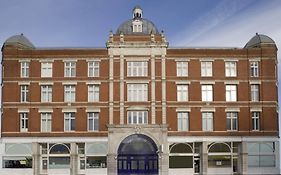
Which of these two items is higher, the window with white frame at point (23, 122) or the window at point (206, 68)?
the window at point (206, 68)

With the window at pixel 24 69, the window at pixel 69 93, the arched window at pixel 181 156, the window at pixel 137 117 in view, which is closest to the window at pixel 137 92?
the window at pixel 137 117

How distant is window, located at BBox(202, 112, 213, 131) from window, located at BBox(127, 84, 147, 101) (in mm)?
6982

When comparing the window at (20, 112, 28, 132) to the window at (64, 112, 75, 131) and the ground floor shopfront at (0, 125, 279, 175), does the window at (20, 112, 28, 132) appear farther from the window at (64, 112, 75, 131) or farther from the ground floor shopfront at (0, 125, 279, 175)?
the window at (64, 112, 75, 131)

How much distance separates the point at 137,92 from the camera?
5562 cm

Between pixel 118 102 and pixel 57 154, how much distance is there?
887 centimetres

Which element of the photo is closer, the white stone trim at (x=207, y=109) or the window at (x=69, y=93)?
the white stone trim at (x=207, y=109)

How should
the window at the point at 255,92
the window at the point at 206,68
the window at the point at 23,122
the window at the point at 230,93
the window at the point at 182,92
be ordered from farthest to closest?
the window at the point at 206,68 → the window at the point at 255,92 → the window at the point at 230,93 → the window at the point at 182,92 → the window at the point at 23,122

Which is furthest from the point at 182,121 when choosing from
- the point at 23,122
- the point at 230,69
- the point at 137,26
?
the point at 23,122

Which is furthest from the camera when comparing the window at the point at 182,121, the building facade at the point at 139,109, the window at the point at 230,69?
the window at the point at 230,69

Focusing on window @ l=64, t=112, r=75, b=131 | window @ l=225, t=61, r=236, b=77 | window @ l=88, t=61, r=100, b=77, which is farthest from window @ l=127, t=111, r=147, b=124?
window @ l=225, t=61, r=236, b=77

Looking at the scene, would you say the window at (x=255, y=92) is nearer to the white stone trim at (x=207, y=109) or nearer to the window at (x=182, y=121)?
the white stone trim at (x=207, y=109)

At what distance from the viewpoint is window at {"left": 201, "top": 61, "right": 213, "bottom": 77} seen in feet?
184

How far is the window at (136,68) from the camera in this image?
5584 centimetres

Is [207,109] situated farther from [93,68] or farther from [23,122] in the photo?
[23,122]
